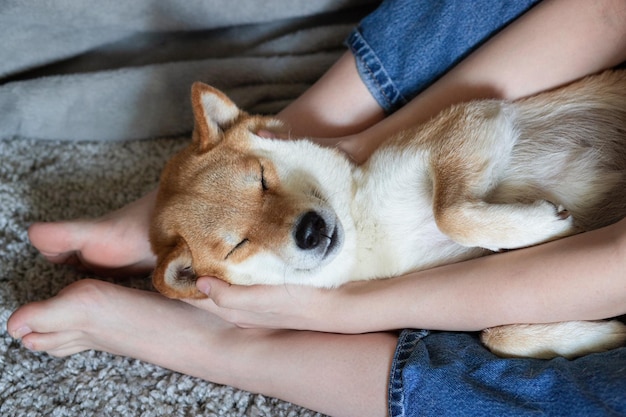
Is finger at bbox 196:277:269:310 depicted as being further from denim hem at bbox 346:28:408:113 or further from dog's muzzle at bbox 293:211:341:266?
denim hem at bbox 346:28:408:113

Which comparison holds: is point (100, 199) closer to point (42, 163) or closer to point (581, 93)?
point (42, 163)

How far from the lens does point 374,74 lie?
7.46 feet

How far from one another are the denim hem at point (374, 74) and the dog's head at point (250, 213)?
0.42m

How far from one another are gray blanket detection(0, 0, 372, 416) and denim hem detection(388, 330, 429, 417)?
101cm

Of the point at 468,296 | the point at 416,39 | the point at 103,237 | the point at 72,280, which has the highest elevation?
the point at 416,39

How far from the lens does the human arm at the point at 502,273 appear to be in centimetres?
160

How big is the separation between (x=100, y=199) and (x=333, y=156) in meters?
1.08

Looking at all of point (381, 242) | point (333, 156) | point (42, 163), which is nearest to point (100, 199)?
point (42, 163)

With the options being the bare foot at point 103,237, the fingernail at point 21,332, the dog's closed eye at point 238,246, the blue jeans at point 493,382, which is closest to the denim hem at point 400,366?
the blue jeans at point 493,382

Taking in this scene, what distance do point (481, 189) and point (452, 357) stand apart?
45 cm

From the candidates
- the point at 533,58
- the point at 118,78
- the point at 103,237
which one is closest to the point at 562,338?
the point at 533,58

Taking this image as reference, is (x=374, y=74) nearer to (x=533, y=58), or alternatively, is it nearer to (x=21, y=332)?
(x=533, y=58)

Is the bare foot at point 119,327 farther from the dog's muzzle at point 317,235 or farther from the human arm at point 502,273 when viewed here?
the dog's muzzle at point 317,235

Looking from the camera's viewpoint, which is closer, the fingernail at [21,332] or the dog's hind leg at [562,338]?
the dog's hind leg at [562,338]
